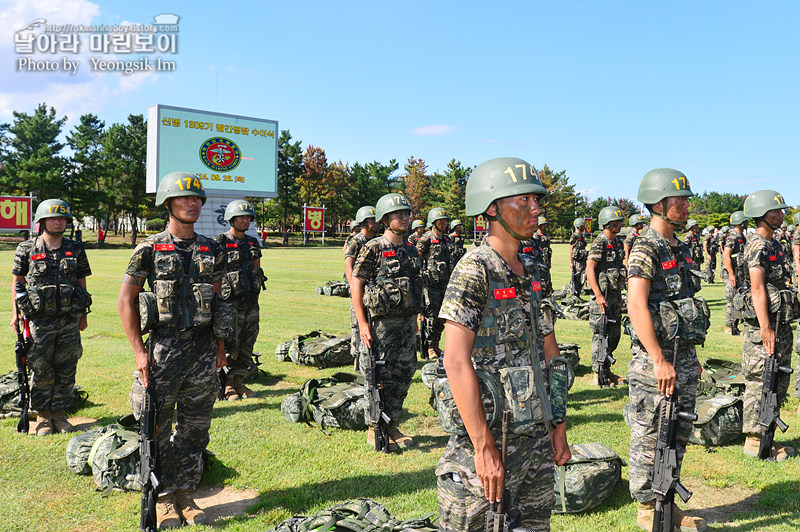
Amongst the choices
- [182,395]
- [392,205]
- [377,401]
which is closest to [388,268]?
[392,205]

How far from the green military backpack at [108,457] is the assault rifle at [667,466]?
14.5ft

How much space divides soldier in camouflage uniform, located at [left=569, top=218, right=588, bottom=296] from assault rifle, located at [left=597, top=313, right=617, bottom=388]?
24.9 feet

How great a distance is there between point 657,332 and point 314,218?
62.5m

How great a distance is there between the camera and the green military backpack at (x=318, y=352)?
31.2 ft

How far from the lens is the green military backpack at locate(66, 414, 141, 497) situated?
4959mm

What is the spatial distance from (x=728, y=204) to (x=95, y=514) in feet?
410

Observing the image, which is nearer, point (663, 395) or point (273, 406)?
point (663, 395)

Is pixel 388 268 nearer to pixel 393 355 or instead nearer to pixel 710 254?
pixel 393 355

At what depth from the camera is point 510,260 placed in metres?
2.84

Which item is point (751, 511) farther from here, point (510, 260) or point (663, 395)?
point (510, 260)

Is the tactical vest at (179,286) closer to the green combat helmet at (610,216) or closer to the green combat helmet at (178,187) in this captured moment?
the green combat helmet at (178,187)

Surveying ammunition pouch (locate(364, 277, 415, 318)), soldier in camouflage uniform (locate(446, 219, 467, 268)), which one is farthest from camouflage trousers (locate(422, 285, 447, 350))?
ammunition pouch (locate(364, 277, 415, 318))

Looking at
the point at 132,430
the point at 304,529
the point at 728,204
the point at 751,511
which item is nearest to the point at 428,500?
the point at 304,529

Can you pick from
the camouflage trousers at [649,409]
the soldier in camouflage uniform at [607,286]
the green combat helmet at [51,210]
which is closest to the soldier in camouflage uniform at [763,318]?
the camouflage trousers at [649,409]
